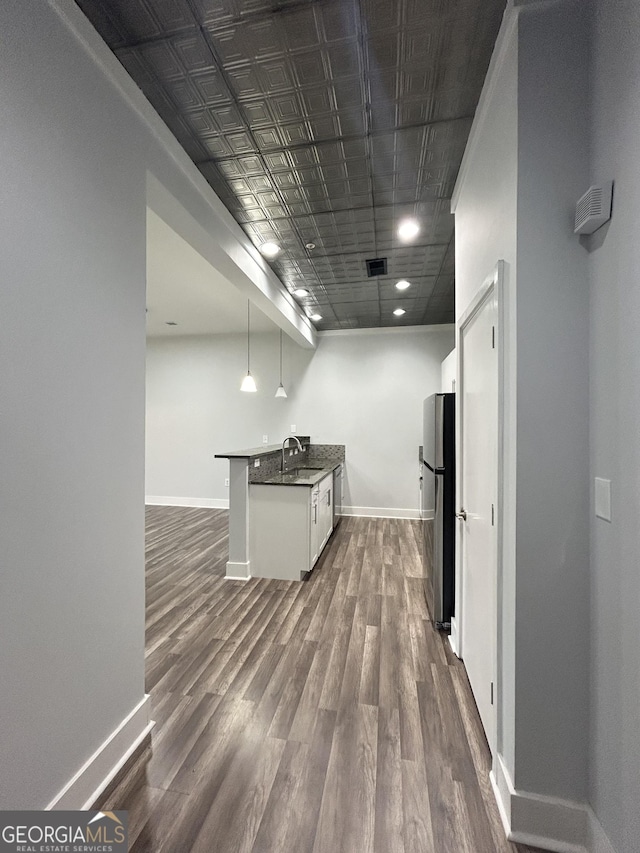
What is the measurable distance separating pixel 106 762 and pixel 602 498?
2.07 metres

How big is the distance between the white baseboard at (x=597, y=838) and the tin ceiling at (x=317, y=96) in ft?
9.24

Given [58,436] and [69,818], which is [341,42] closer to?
[58,436]

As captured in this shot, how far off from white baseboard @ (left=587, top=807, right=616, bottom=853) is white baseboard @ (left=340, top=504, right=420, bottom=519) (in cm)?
443

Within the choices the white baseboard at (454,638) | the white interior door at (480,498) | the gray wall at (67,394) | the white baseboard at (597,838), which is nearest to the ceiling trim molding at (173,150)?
the gray wall at (67,394)

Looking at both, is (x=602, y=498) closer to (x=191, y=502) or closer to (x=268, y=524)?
(x=268, y=524)

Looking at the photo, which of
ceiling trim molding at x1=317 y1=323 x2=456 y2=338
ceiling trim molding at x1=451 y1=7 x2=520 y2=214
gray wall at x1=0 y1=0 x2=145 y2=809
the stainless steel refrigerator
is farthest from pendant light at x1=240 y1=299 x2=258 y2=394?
gray wall at x1=0 y1=0 x2=145 y2=809

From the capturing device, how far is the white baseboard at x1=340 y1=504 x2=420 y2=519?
559 cm

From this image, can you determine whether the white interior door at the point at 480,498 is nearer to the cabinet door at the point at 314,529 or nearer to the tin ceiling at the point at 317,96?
the tin ceiling at the point at 317,96

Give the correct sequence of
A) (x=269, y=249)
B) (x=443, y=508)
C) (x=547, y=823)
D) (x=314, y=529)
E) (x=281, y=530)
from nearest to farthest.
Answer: (x=547, y=823) → (x=443, y=508) → (x=269, y=249) → (x=281, y=530) → (x=314, y=529)

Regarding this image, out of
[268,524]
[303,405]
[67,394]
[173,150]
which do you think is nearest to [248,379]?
[303,405]

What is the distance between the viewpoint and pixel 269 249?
3141 mm

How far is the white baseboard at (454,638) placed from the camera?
2223 mm

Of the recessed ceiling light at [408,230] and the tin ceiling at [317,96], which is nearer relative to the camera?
the tin ceiling at [317,96]

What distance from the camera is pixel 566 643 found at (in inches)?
47.6
